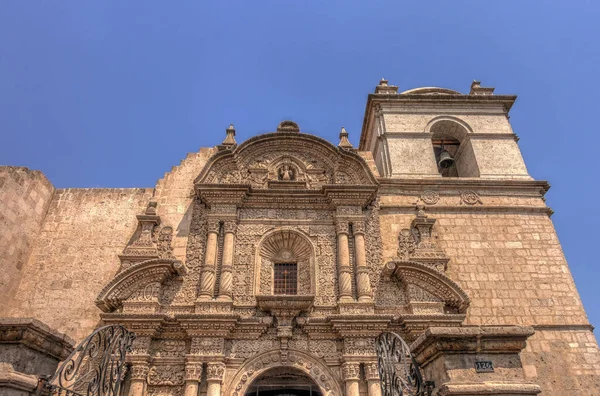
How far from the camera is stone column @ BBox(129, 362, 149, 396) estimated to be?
9.02m

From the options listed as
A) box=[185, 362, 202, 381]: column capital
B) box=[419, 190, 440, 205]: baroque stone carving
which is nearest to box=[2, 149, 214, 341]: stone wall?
box=[185, 362, 202, 381]: column capital

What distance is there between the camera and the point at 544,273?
1109 cm

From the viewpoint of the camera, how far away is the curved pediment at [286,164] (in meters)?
12.0

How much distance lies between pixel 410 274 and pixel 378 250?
106 cm

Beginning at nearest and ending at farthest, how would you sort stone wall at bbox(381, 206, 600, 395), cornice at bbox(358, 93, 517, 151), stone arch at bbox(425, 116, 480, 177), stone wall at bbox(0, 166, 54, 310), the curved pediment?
1. stone wall at bbox(381, 206, 600, 395)
2. stone wall at bbox(0, 166, 54, 310)
3. the curved pediment
4. stone arch at bbox(425, 116, 480, 177)
5. cornice at bbox(358, 93, 517, 151)

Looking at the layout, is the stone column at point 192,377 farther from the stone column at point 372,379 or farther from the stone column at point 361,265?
the stone column at point 361,265

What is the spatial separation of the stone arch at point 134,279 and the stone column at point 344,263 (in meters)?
3.85

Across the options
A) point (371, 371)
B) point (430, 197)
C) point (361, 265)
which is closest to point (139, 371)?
point (371, 371)

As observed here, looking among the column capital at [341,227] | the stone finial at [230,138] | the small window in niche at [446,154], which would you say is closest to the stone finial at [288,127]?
the stone finial at [230,138]

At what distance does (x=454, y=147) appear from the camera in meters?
15.1

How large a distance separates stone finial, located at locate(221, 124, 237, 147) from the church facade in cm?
6

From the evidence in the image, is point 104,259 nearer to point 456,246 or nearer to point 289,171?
point 289,171

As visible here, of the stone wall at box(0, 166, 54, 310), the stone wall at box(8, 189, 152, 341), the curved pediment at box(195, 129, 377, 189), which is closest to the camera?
the stone wall at box(8, 189, 152, 341)

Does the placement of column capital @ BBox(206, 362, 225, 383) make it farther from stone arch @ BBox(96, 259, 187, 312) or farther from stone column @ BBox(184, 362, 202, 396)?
stone arch @ BBox(96, 259, 187, 312)
